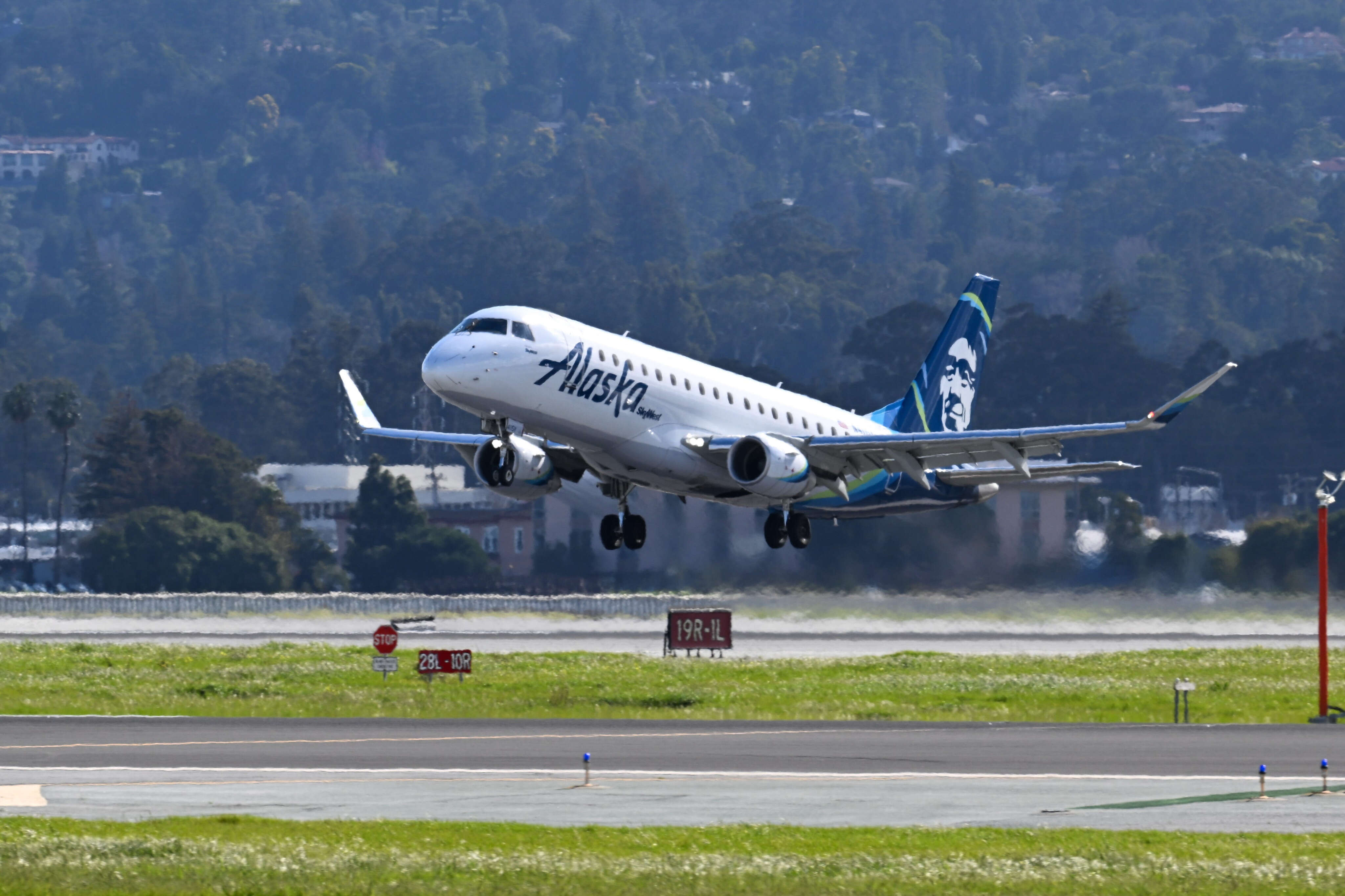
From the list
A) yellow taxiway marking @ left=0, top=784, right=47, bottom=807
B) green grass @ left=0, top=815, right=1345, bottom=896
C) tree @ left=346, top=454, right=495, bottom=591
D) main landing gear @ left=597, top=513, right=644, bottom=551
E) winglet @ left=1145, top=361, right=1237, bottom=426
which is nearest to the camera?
green grass @ left=0, top=815, right=1345, bottom=896

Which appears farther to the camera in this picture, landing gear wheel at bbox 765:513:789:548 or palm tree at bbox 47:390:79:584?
palm tree at bbox 47:390:79:584

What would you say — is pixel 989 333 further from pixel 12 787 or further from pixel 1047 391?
pixel 1047 391

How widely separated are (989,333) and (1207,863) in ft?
150

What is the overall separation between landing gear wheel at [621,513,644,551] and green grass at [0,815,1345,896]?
27527mm

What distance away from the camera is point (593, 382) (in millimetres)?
52625

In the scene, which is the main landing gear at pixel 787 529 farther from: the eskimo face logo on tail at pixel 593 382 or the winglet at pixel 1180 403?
the winglet at pixel 1180 403

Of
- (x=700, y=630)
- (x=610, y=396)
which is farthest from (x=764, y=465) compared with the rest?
(x=700, y=630)

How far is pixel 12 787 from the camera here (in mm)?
36781

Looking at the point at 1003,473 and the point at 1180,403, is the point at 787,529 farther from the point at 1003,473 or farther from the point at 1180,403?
the point at 1180,403

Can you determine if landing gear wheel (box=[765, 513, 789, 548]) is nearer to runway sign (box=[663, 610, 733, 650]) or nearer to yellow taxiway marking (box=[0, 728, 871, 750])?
yellow taxiway marking (box=[0, 728, 871, 750])

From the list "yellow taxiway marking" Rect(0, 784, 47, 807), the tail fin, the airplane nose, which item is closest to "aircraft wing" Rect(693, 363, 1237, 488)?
the tail fin

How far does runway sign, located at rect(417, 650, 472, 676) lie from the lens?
201 feet

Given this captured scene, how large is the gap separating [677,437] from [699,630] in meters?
21.7

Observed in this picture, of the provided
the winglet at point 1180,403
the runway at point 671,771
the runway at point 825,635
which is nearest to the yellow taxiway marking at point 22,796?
the runway at point 671,771
